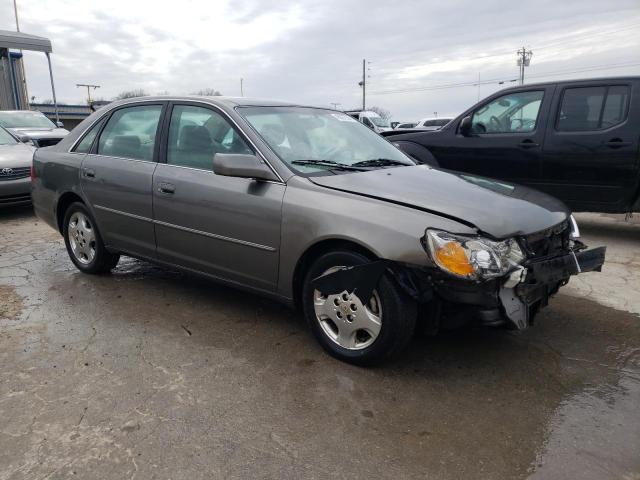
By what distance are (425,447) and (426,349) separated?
1.03 m

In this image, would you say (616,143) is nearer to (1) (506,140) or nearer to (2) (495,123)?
(1) (506,140)

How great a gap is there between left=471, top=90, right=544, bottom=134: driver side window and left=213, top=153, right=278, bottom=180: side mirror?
4267 millimetres

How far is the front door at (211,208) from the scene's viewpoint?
3457 mm

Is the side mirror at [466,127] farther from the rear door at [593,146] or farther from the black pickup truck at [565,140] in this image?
the rear door at [593,146]

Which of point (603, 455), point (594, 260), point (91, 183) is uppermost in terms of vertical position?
point (91, 183)

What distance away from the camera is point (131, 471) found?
2.28 meters

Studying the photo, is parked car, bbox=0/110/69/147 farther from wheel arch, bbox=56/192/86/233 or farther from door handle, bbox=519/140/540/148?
door handle, bbox=519/140/540/148

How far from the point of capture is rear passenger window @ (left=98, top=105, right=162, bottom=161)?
14.0ft

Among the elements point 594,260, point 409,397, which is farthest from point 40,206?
point 594,260

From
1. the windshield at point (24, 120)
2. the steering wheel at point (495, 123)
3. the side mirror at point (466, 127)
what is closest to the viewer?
the steering wheel at point (495, 123)

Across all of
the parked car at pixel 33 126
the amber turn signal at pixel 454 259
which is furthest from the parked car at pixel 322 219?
the parked car at pixel 33 126

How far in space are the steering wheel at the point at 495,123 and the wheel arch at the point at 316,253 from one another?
14.4 ft

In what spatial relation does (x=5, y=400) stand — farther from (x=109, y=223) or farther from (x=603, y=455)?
(x=603, y=455)

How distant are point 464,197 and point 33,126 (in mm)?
12113
